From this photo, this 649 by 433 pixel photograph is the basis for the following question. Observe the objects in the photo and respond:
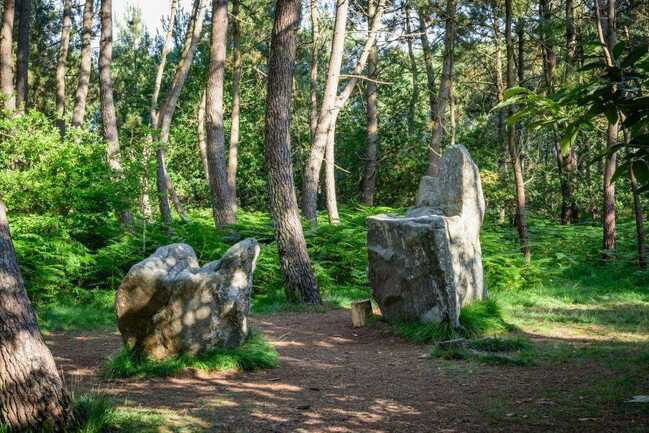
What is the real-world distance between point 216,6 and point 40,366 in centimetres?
1236

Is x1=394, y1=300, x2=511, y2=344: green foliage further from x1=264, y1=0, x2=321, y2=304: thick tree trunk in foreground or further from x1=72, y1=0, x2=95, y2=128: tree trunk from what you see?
x1=72, y1=0, x2=95, y2=128: tree trunk

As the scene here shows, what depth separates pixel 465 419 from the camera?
4887mm

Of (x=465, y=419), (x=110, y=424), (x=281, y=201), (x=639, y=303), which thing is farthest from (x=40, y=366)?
(x=639, y=303)

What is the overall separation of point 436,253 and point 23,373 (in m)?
5.34

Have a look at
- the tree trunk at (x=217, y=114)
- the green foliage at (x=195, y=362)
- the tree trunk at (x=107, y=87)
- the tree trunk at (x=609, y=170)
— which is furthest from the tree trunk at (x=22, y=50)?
the tree trunk at (x=609, y=170)

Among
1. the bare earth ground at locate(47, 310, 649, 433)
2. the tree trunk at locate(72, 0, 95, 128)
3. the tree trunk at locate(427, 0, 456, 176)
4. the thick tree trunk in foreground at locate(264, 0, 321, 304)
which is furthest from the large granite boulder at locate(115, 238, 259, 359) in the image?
the tree trunk at locate(72, 0, 95, 128)

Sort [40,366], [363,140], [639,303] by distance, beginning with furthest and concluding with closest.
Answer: [363,140]
[639,303]
[40,366]

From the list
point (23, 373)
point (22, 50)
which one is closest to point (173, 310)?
point (23, 373)

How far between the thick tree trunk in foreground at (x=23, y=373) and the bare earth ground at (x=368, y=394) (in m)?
0.79

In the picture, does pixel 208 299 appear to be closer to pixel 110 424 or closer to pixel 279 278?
pixel 110 424

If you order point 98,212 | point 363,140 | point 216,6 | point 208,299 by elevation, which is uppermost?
point 216,6

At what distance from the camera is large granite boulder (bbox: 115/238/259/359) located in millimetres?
6445

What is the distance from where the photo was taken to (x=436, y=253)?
26.7 feet

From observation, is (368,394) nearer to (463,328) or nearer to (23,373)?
(463,328)
